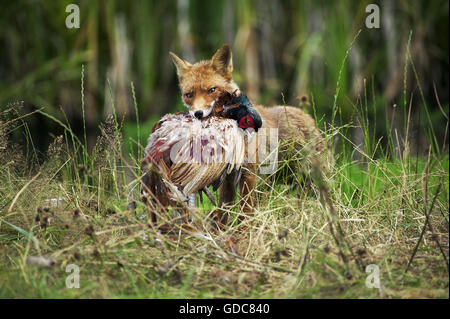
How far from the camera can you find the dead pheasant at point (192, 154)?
2230 millimetres

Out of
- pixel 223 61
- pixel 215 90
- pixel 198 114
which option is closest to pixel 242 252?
pixel 198 114

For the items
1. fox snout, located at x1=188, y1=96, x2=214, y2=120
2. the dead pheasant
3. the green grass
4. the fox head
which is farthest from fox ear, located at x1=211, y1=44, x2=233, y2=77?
the green grass

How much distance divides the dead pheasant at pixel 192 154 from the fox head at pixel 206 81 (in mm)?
157

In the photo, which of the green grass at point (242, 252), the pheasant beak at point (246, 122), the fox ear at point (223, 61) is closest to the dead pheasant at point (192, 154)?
the pheasant beak at point (246, 122)

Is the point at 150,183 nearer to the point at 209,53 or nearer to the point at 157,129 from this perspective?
the point at 157,129

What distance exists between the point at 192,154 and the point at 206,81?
0.49 metres

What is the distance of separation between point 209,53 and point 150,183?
610 cm

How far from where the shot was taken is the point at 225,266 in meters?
2.02

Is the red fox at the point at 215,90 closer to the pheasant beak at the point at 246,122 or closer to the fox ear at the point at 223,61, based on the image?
the fox ear at the point at 223,61

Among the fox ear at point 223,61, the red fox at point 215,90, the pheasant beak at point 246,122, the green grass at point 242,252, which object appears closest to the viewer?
the green grass at point 242,252

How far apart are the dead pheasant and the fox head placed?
0.16 metres

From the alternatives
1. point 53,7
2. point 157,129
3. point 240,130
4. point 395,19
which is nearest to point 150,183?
point 157,129

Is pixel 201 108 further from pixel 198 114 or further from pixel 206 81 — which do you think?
pixel 206 81

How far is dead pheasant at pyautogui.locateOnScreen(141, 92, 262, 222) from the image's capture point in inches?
87.8
